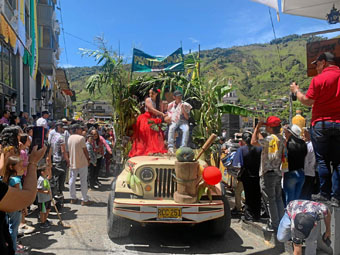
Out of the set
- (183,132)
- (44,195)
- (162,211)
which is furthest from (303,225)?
(44,195)

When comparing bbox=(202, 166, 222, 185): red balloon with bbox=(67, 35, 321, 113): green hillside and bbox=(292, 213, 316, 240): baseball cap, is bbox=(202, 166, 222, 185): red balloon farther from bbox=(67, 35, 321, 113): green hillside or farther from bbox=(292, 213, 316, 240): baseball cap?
bbox=(67, 35, 321, 113): green hillside

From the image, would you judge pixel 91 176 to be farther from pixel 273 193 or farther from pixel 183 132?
pixel 273 193

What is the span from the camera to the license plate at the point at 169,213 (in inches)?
193

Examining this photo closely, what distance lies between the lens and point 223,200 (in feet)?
17.9

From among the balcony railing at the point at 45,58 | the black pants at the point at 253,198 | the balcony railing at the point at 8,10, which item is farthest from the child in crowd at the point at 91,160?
the balcony railing at the point at 45,58

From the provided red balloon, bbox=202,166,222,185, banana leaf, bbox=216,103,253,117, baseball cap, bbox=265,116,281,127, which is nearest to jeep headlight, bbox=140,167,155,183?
red balloon, bbox=202,166,222,185

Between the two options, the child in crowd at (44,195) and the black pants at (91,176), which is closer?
the child in crowd at (44,195)

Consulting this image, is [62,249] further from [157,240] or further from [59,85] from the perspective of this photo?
[59,85]

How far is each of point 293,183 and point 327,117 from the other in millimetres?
1673

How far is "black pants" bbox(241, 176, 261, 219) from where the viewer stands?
20.9 ft

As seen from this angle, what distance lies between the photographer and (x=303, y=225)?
3666mm

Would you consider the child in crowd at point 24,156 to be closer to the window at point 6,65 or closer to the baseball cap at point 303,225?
the baseball cap at point 303,225

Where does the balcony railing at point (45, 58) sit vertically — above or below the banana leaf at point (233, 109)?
above

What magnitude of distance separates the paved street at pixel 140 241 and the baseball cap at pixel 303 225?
60.8 inches
